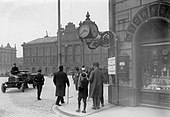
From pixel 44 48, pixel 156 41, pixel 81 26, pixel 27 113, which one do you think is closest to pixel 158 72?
pixel 156 41

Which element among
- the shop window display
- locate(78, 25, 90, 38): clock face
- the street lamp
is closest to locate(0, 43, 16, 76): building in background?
locate(78, 25, 90, 38): clock face

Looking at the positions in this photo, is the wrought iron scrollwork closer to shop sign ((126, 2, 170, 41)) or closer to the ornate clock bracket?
the ornate clock bracket

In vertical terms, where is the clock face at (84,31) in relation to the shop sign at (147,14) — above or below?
below

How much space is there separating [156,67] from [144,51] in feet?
2.63

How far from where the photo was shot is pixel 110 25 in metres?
10.1

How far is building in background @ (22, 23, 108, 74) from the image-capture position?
5927 centimetres

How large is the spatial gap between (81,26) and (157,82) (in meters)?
3.89

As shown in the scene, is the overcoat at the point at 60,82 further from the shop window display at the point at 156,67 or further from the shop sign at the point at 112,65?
the shop window display at the point at 156,67

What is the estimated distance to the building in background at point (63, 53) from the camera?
59272 mm

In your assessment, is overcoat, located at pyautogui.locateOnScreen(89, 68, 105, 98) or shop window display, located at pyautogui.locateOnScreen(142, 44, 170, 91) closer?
shop window display, located at pyautogui.locateOnScreen(142, 44, 170, 91)

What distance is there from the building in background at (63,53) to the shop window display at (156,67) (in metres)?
45.8

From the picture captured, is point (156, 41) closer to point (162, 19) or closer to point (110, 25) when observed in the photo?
point (162, 19)

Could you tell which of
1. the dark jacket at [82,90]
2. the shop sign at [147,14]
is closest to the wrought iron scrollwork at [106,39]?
the shop sign at [147,14]

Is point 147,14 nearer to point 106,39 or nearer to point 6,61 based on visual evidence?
point 106,39
